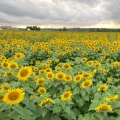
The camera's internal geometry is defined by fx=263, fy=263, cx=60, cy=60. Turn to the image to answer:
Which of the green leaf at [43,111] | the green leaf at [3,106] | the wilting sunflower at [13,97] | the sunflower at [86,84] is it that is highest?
the wilting sunflower at [13,97]

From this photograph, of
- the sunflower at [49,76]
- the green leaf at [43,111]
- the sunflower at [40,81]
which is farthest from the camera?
the sunflower at [49,76]

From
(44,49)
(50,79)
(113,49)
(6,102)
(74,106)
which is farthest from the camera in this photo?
(44,49)

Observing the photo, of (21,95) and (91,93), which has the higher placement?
(21,95)

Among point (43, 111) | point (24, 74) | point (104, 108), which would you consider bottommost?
point (43, 111)

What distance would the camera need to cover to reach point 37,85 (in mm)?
3943

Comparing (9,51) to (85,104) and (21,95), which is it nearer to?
(85,104)

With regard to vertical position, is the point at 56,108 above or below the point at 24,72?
below

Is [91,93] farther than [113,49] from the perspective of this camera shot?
No

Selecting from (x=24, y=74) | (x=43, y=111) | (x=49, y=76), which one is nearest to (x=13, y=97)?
(x=43, y=111)

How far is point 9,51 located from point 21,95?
8000mm

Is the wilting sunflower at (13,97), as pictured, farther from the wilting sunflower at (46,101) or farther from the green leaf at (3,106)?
the wilting sunflower at (46,101)

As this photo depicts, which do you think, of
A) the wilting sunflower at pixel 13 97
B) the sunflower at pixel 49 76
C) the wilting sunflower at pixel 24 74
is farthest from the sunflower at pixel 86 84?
the wilting sunflower at pixel 13 97

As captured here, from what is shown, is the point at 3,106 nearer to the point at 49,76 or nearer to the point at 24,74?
the point at 24,74

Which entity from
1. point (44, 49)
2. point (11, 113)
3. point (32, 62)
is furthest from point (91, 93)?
point (44, 49)
